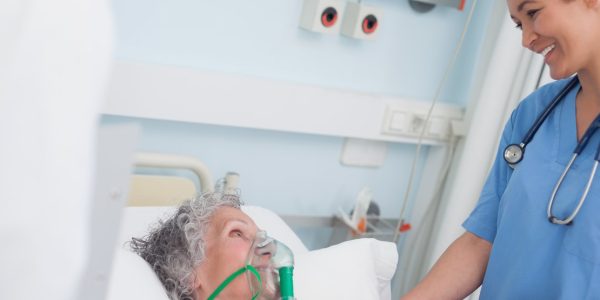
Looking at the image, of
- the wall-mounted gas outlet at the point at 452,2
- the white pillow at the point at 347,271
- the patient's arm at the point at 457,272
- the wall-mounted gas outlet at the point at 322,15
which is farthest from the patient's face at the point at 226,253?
the wall-mounted gas outlet at the point at 452,2

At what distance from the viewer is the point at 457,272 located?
1.62 meters

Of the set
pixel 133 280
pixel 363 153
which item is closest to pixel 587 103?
pixel 363 153

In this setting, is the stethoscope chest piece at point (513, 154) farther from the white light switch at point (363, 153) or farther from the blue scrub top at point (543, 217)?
the white light switch at point (363, 153)

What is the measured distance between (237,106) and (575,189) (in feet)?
3.20

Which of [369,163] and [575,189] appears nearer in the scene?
[575,189]

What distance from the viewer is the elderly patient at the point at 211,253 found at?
141cm

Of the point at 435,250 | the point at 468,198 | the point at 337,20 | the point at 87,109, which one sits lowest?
the point at 435,250

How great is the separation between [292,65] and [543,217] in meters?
0.95

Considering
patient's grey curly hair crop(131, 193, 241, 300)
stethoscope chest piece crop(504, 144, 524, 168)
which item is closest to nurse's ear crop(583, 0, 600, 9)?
stethoscope chest piece crop(504, 144, 524, 168)

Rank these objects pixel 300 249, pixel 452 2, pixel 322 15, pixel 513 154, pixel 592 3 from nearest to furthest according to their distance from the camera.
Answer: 1. pixel 592 3
2. pixel 513 154
3. pixel 300 249
4. pixel 322 15
5. pixel 452 2

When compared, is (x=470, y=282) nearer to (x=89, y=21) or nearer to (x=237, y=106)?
(x=237, y=106)

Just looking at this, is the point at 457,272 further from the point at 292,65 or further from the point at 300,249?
the point at 292,65

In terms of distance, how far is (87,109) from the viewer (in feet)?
2.03

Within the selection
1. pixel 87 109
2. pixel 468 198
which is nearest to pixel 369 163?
pixel 468 198
